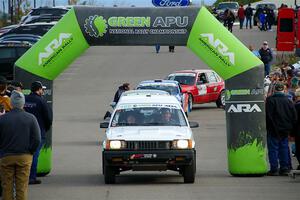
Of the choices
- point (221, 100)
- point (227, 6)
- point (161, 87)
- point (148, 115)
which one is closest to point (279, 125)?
point (148, 115)

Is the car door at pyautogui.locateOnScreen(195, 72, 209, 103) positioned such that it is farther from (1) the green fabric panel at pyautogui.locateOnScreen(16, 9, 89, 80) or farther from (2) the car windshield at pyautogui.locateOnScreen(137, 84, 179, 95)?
(1) the green fabric panel at pyautogui.locateOnScreen(16, 9, 89, 80)

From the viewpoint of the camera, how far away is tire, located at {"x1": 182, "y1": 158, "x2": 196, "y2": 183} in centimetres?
1867

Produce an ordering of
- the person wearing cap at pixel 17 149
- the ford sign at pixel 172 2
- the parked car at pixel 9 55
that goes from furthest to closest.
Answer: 1. the parked car at pixel 9 55
2. the ford sign at pixel 172 2
3. the person wearing cap at pixel 17 149

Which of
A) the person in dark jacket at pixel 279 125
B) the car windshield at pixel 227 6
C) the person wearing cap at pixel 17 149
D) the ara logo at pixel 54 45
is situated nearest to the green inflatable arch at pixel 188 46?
→ the ara logo at pixel 54 45

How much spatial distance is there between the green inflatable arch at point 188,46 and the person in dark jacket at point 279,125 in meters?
0.18

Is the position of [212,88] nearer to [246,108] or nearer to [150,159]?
[246,108]

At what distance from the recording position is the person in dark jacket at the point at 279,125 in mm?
19734

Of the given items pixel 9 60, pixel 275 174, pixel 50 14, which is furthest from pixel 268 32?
pixel 275 174

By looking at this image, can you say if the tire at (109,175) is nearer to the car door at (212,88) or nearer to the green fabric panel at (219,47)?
the green fabric panel at (219,47)

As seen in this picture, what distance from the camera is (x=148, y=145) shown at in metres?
18.5

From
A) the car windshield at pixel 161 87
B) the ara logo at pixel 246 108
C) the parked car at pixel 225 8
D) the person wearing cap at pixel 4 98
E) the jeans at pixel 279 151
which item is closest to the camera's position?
the person wearing cap at pixel 4 98

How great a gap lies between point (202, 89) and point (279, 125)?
19.2m

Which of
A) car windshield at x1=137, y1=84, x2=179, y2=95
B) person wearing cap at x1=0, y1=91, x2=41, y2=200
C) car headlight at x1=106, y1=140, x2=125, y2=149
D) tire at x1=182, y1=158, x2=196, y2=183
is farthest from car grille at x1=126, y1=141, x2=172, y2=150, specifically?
car windshield at x1=137, y1=84, x2=179, y2=95

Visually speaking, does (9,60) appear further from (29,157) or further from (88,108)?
(29,157)
